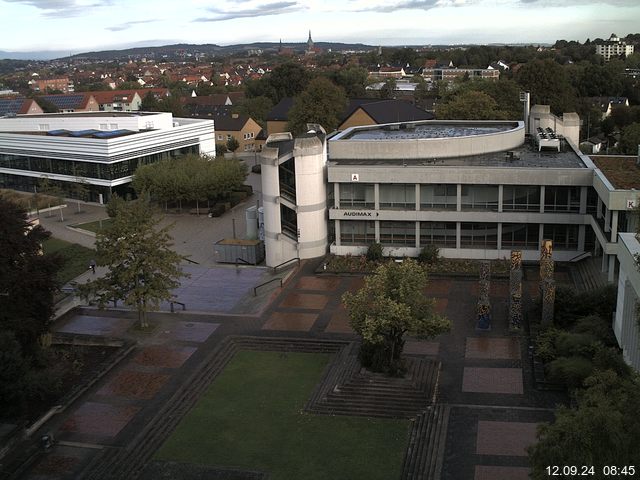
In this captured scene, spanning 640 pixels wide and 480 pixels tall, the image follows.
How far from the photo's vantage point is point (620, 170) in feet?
125

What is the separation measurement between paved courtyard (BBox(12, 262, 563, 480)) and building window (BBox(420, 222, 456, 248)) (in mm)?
3596

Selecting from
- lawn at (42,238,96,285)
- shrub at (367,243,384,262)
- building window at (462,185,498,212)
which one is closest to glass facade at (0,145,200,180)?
lawn at (42,238,96,285)

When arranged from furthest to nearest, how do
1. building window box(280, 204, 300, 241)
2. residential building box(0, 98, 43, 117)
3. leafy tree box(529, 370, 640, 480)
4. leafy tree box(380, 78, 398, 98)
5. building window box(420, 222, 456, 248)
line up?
leafy tree box(380, 78, 398, 98), residential building box(0, 98, 43, 117), building window box(280, 204, 300, 241), building window box(420, 222, 456, 248), leafy tree box(529, 370, 640, 480)

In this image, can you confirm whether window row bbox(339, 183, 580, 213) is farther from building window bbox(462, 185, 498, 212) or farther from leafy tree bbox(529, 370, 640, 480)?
leafy tree bbox(529, 370, 640, 480)

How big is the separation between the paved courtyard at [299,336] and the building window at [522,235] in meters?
3.65

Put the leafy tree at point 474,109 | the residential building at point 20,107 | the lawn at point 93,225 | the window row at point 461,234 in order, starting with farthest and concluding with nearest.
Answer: the residential building at point 20,107
the leafy tree at point 474,109
the lawn at point 93,225
the window row at point 461,234

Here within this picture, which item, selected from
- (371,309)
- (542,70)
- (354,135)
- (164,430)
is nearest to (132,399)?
(164,430)

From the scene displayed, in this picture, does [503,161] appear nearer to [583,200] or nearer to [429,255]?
→ [583,200]

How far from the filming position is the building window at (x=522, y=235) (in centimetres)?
3944

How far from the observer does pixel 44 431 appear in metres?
23.9

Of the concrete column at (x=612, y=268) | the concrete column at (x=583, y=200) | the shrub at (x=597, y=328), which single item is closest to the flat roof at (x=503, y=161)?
the concrete column at (x=583, y=200)

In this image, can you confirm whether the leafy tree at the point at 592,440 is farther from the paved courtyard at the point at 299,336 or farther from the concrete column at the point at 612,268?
the concrete column at the point at 612,268

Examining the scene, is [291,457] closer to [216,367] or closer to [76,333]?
[216,367]

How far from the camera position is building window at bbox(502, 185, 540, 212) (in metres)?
38.9
